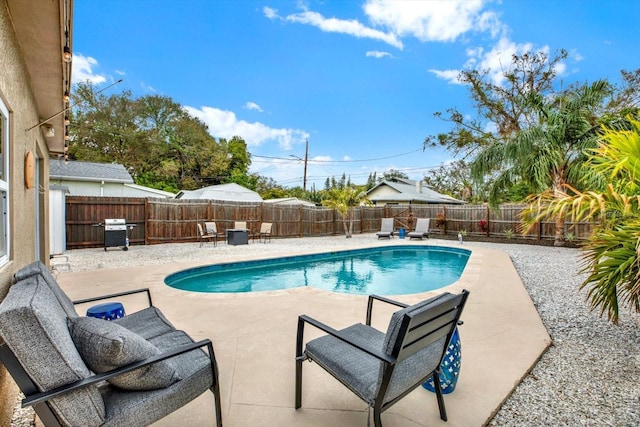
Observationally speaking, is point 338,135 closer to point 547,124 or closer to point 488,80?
point 488,80

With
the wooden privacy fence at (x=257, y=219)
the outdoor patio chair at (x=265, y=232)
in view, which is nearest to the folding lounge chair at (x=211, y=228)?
the wooden privacy fence at (x=257, y=219)

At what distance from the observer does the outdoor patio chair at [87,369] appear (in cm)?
119

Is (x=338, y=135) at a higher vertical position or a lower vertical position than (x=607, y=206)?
higher

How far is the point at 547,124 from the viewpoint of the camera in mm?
9625

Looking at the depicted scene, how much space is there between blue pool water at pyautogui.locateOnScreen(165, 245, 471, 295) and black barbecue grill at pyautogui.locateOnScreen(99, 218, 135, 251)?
4239 mm

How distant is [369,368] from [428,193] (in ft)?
86.9

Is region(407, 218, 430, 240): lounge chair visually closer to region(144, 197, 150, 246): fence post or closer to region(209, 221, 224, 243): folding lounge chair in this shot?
region(209, 221, 224, 243): folding lounge chair

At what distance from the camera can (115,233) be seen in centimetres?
948

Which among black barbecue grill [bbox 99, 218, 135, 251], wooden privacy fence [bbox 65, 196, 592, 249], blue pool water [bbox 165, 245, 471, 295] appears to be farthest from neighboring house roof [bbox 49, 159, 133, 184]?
blue pool water [bbox 165, 245, 471, 295]

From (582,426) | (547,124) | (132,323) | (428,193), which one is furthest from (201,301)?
(428,193)

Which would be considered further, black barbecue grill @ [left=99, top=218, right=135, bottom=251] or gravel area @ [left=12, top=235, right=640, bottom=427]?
black barbecue grill @ [left=99, top=218, right=135, bottom=251]

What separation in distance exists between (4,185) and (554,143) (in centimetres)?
1182

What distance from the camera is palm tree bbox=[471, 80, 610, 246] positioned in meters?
9.09

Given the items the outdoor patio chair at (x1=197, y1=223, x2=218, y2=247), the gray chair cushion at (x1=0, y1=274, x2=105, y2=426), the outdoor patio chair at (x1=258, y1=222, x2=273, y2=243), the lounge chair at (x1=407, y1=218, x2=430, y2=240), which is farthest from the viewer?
the lounge chair at (x1=407, y1=218, x2=430, y2=240)
